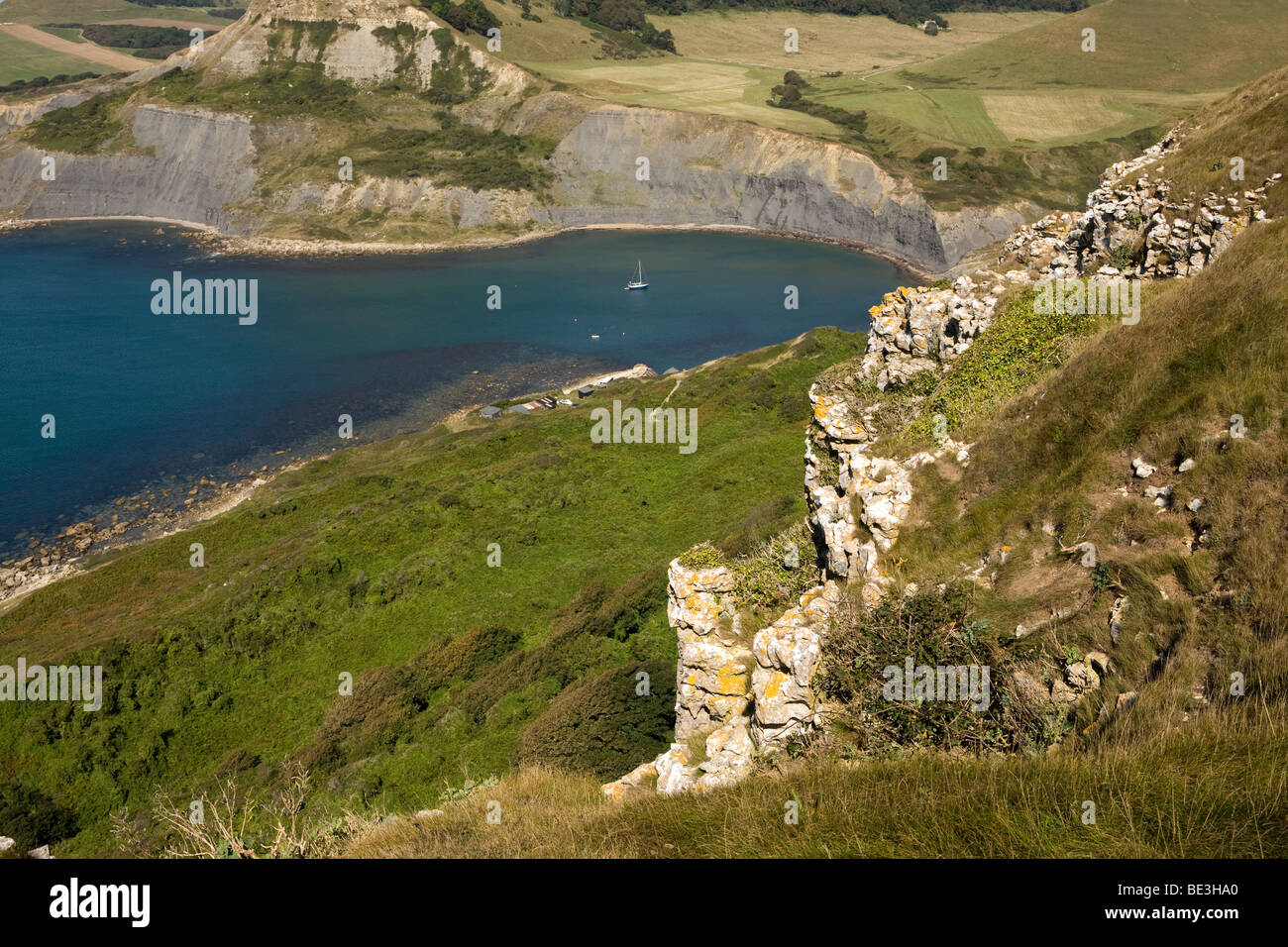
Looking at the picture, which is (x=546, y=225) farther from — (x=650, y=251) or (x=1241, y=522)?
(x=1241, y=522)

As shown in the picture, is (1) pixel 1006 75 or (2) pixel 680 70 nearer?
(1) pixel 1006 75

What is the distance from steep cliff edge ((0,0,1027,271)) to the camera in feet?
397

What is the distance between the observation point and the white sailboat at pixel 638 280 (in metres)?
103

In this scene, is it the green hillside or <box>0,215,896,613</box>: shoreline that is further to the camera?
<box>0,215,896,613</box>: shoreline

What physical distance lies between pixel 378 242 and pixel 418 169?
1600 centimetres

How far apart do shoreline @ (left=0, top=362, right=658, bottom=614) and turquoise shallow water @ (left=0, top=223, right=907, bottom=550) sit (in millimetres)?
1956

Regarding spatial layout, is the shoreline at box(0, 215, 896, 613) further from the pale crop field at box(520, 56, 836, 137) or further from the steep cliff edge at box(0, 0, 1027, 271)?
the pale crop field at box(520, 56, 836, 137)

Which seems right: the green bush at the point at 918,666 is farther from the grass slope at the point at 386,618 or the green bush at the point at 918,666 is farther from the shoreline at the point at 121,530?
the shoreline at the point at 121,530

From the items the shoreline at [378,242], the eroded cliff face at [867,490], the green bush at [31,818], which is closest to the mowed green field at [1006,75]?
the shoreline at [378,242]

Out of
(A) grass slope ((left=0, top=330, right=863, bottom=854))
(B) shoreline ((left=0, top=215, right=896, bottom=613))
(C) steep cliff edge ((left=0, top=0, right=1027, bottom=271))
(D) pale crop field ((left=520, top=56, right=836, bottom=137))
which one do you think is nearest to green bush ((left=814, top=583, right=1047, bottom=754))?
(A) grass slope ((left=0, top=330, right=863, bottom=854))

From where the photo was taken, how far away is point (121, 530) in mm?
48344

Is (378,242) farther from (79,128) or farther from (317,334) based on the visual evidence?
(79,128)

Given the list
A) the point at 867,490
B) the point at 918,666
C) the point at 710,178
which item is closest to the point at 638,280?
the point at 710,178

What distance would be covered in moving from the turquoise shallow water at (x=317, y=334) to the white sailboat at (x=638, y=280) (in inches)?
41.9
